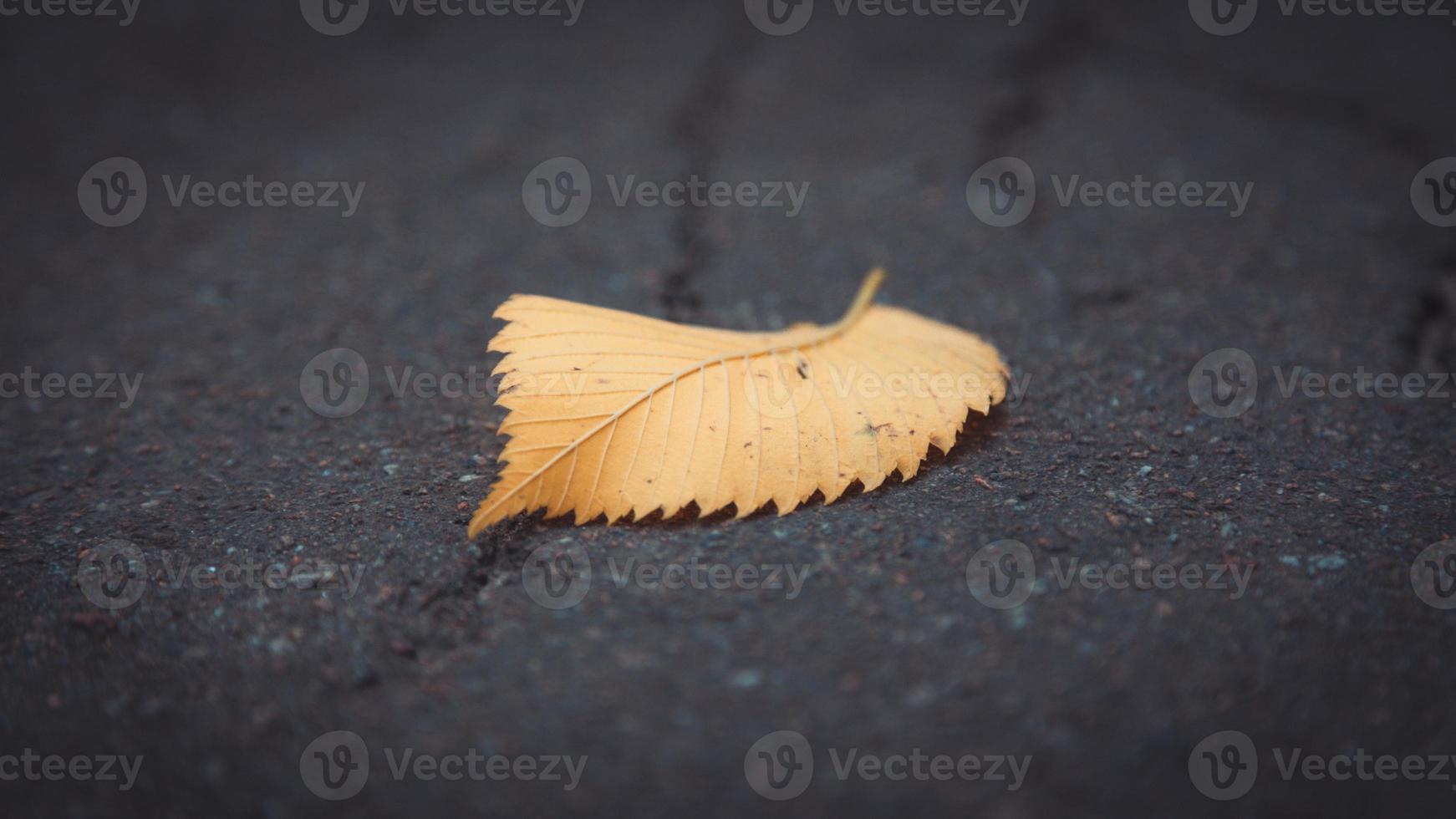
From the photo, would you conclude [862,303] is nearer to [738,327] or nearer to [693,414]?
[738,327]

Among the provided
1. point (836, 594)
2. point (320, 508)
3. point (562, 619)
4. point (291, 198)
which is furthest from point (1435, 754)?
point (291, 198)

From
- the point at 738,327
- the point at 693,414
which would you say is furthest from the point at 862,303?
the point at 693,414

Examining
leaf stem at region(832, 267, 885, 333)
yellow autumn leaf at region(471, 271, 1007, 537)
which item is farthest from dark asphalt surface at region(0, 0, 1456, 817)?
leaf stem at region(832, 267, 885, 333)

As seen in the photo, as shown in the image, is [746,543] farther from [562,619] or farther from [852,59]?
[852,59]

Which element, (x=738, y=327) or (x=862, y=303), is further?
(x=738, y=327)

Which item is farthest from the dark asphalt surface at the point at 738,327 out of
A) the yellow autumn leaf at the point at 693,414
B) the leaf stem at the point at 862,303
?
the leaf stem at the point at 862,303
